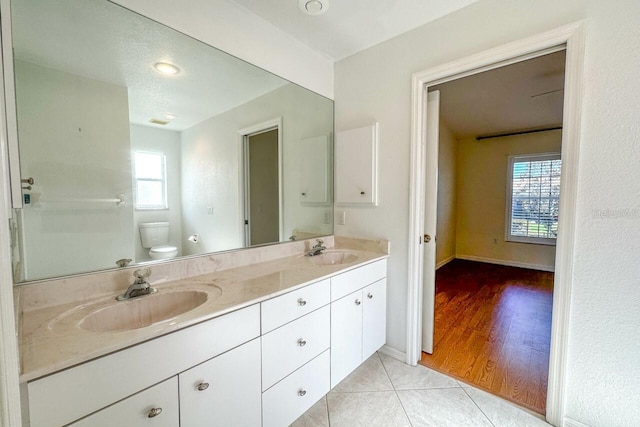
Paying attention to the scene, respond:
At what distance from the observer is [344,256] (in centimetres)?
A: 216

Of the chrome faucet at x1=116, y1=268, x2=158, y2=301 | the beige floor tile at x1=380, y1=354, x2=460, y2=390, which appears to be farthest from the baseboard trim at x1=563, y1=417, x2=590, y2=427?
the chrome faucet at x1=116, y1=268, x2=158, y2=301

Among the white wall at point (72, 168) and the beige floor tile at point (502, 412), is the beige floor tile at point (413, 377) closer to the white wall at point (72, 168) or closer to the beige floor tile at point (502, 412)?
the beige floor tile at point (502, 412)

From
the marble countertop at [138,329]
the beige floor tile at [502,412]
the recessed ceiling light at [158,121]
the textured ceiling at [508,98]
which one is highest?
the textured ceiling at [508,98]

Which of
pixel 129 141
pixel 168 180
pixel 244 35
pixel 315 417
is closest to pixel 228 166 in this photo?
pixel 168 180

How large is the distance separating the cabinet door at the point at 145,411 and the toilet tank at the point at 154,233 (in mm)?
715

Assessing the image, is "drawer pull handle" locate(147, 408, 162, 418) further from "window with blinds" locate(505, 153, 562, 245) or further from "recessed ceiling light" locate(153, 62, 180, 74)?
"window with blinds" locate(505, 153, 562, 245)

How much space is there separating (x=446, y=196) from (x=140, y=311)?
15.9 ft

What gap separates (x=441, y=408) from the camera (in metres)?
1.54

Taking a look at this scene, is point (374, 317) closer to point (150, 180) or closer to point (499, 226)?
point (150, 180)

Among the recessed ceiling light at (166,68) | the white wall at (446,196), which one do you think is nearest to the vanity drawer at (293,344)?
the recessed ceiling light at (166,68)

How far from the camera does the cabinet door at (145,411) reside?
778mm

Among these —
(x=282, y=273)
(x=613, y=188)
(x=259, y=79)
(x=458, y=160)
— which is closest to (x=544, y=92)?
(x=458, y=160)

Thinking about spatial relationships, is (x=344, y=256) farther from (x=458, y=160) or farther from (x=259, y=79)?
(x=458, y=160)

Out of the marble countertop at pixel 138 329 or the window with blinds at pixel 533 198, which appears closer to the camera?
the marble countertop at pixel 138 329
